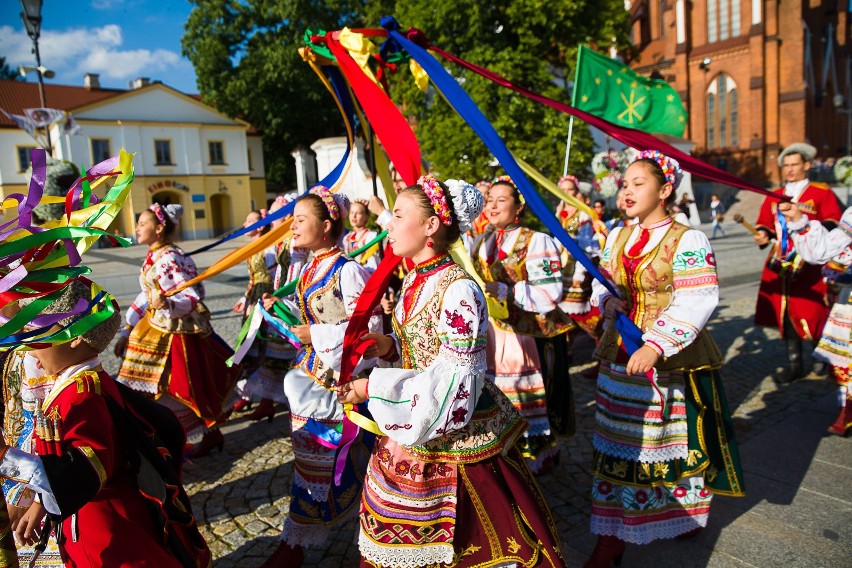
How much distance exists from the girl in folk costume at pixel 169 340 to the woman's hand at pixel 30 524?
238cm

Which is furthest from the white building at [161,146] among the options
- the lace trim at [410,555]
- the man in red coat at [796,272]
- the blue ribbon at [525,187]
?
the lace trim at [410,555]

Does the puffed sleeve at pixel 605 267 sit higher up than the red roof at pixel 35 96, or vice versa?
the red roof at pixel 35 96

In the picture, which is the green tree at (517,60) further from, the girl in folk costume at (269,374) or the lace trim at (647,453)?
the lace trim at (647,453)

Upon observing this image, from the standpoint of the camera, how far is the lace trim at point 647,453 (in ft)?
9.20

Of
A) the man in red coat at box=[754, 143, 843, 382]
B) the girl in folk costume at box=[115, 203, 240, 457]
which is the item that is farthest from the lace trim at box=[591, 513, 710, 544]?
the man in red coat at box=[754, 143, 843, 382]

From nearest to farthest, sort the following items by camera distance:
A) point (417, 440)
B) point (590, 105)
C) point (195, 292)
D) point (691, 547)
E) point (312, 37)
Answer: point (417, 440) → point (691, 547) → point (312, 37) → point (195, 292) → point (590, 105)

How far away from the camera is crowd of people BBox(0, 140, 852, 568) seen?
1940 millimetres

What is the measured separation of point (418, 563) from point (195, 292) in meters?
2.83

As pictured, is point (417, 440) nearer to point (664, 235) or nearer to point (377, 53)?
point (664, 235)

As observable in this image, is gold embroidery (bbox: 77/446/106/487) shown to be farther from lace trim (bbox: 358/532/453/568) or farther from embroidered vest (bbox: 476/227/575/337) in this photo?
embroidered vest (bbox: 476/227/575/337)

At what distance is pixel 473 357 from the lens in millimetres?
1918

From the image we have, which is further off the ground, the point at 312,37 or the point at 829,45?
the point at 829,45

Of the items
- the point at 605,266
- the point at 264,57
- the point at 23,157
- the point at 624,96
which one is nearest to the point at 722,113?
the point at 264,57

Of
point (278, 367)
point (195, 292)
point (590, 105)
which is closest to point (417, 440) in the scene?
point (195, 292)
